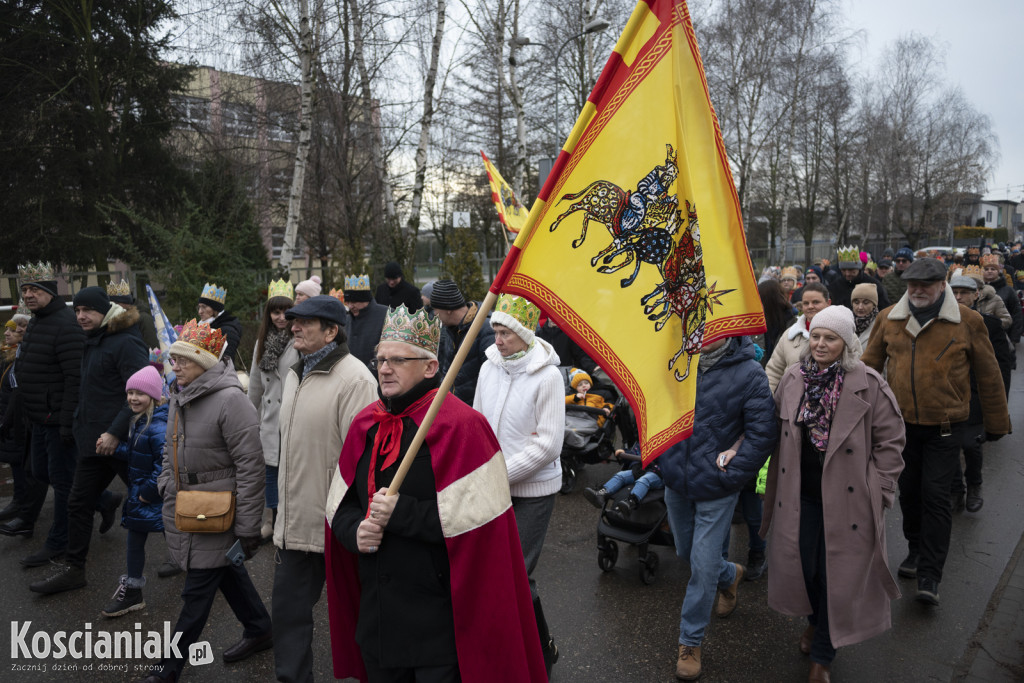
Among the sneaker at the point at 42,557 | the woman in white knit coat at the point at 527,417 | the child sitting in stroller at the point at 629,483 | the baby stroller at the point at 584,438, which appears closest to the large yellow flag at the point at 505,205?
the baby stroller at the point at 584,438

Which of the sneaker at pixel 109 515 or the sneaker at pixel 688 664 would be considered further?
the sneaker at pixel 109 515

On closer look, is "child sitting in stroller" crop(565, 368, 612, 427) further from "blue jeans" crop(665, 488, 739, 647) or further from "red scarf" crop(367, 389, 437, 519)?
"red scarf" crop(367, 389, 437, 519)

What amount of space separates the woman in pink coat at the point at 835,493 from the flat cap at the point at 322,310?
8.25ft

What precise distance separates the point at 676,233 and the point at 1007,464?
741 centimetres

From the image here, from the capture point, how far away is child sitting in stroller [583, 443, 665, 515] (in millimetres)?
5336

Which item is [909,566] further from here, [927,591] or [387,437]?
[387,437]

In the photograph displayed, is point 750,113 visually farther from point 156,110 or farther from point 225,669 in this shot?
point 225,669

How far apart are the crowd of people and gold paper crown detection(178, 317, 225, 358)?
0.02 m

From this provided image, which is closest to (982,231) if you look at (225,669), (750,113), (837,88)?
(837,88)

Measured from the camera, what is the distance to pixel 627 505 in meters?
5.28

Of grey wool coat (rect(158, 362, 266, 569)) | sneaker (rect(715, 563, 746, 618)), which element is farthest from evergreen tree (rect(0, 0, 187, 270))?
sneaker (rect(715, 563, 746, 618))

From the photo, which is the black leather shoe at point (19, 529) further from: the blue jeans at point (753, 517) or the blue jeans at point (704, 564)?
the blue jeans at point (753, 517)

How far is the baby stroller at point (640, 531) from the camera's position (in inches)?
210

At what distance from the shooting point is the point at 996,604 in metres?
4.89
